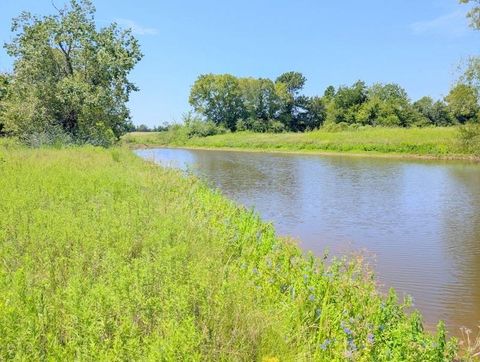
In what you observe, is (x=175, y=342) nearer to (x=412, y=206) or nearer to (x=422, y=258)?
(x=422, y=258)

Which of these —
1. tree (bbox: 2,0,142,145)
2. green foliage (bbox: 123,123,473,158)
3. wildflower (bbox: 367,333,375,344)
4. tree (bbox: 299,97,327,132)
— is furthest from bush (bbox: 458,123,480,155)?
tree (bbox: 299,97,327,132)

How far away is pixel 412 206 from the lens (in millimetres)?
17234

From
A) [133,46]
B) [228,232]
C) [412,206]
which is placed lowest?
Answer: [412,206]

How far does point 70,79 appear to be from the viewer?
93.9 feet

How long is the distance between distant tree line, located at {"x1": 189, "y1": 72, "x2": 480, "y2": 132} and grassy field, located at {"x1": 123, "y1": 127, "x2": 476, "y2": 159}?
1830 centimetres

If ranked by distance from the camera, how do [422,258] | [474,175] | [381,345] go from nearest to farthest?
[381,345] < [422,258] < [474,175]

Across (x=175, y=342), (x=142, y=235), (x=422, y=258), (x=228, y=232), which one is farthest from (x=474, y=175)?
(x=175, y=342)

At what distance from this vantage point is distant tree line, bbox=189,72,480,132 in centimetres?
8156

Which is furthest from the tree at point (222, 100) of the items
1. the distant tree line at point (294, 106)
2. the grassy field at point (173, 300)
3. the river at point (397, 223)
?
the grassy field at point (173, 300)

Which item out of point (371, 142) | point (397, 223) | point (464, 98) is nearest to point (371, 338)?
point (397, 223)

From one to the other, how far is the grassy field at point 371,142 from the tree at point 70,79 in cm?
2287

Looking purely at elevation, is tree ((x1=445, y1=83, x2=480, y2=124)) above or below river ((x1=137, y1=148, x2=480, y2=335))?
above

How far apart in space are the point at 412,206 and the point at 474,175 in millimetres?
14378

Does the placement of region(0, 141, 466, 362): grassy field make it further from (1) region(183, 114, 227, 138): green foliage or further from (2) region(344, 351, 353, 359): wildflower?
(1) region(183, 114, 227, 138): green foliage
